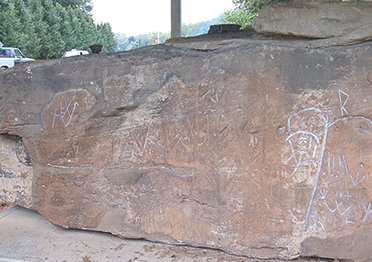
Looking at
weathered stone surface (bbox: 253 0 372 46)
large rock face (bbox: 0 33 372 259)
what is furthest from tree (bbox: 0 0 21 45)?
weathered stone surface (bbox: 253 0 372 46)

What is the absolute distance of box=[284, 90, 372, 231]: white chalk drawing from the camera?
120 inches

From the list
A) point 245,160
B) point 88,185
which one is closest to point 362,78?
point 245,160

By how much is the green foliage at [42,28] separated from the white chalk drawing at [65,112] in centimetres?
2039

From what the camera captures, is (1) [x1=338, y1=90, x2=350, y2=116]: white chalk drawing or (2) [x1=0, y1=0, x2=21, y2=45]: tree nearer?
(1) [x1=338, y1=90, x2=350, y2=116]: white chalk drawing

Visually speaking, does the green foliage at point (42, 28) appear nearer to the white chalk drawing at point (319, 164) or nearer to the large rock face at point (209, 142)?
the large rock face at point (209, 142)

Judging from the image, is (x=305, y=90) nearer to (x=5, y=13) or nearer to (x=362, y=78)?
(x=362, y=78)

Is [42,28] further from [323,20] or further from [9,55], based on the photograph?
[323,20]

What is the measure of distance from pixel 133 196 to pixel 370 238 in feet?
5.37

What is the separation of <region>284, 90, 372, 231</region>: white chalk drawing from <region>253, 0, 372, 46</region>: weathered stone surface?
0.47 meters

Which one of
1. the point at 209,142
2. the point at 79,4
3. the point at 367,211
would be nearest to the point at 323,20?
the point at 209,142

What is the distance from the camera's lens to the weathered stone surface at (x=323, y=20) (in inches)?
118

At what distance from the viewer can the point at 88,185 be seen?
3539mm

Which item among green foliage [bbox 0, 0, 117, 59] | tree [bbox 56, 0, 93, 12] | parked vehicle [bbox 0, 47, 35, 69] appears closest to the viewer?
parked vehicle [bbox 0, 47, 35, 69]

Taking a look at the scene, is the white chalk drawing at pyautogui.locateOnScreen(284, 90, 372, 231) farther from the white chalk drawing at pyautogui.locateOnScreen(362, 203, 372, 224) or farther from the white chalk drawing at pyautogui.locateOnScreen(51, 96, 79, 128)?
the white chalk drawing at pyautogui.locateOnScreen(51, 96, 79, 128)
